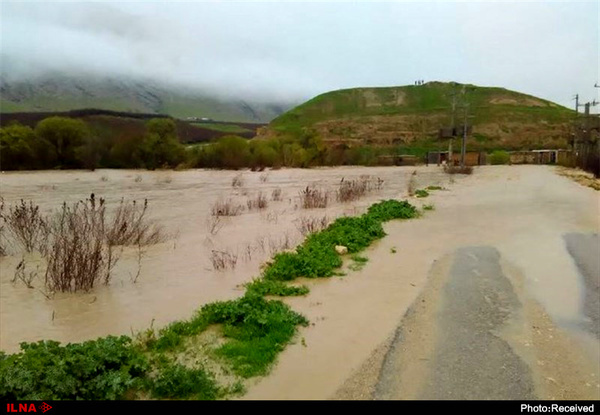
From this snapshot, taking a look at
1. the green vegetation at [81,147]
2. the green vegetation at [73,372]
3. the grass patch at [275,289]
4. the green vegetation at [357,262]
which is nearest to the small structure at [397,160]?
the green vegetation at [81,147]

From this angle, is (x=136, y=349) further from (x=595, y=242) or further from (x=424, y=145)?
(x=424, y=145)

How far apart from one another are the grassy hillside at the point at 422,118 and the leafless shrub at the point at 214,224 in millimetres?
78945

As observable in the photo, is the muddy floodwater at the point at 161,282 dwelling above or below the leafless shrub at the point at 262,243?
below

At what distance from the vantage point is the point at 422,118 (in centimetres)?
13062

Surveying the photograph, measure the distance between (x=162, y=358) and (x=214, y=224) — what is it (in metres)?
11.4

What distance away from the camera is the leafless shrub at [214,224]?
53.5 ft

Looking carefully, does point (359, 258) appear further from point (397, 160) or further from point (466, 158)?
point (397, 160)

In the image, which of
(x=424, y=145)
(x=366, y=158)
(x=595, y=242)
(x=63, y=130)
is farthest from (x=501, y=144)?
(x=595, y=242)

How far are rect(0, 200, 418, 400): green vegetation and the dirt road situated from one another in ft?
1.29

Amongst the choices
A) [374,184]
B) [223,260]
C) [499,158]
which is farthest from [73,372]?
[499,158]

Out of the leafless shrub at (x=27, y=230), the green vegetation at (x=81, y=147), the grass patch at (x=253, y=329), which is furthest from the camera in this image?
the green vegetation at (x=81, y=147)

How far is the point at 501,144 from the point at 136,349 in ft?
409

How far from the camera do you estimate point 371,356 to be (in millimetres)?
6148
